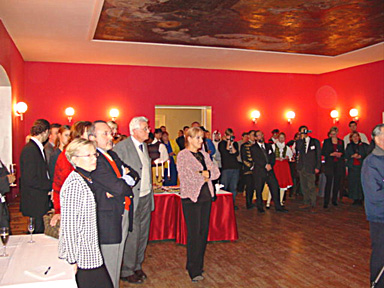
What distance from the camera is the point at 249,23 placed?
7.64 meters

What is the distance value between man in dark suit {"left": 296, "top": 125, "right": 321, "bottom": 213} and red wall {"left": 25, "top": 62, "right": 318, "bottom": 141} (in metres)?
4.43

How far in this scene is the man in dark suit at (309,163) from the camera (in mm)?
8516

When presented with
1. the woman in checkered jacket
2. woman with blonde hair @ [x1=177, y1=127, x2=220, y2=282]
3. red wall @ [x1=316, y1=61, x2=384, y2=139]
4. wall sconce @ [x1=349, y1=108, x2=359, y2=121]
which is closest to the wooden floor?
woman with blonde hair @ [x1=177, y1=127, x2=220, y2=282]

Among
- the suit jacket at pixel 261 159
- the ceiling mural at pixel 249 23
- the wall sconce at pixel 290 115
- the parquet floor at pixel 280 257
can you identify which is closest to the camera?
the parquet floor at pixel 280 257

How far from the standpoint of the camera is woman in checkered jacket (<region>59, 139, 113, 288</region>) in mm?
2508

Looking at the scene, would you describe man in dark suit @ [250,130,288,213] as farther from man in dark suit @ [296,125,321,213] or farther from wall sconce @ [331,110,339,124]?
wall sconce @ [331,110,339,124]

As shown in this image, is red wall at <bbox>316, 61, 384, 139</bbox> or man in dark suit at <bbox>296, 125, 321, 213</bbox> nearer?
man in dark suit at <bbox>296, 125, 321, 213</bbox>

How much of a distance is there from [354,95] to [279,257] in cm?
845

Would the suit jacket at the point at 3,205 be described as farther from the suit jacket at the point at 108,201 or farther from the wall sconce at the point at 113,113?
the wall sconce at the point at 113,113

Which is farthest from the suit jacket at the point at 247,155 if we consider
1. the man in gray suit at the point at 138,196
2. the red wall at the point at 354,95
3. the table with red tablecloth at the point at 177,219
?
the red wall at the point at 354,95

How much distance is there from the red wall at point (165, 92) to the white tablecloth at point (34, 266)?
29.8 ft

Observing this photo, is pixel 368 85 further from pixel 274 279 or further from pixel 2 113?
pixel 2 113

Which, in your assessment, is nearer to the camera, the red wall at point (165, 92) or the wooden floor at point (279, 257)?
the wooden floor at point (279, 257)

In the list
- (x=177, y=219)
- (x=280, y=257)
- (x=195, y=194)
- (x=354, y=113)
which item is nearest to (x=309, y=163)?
(x=280, y=257)
